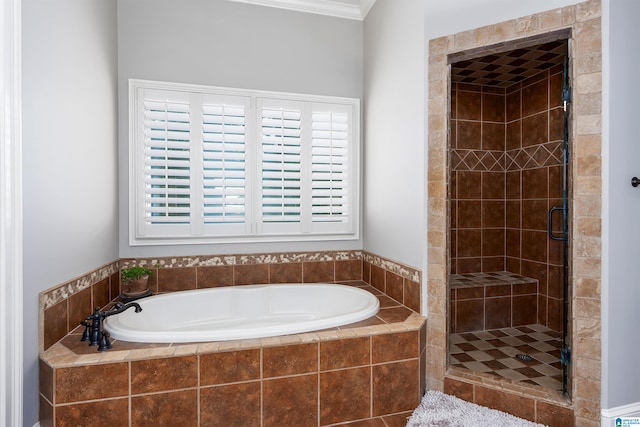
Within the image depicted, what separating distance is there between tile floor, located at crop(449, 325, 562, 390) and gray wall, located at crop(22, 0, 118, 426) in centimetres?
238

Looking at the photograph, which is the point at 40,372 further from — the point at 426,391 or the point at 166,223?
the point at 426,391

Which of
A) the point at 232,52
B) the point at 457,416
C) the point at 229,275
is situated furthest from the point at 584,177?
the point at 232,52

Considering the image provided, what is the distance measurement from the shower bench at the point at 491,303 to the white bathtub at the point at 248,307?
1.08 m

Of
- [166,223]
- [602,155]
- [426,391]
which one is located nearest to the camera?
[602,155]

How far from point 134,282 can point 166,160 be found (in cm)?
89

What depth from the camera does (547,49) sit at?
2650 millimetres

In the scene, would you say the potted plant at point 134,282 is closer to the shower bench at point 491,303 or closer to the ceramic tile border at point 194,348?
the ceramic tile border at point 194,348

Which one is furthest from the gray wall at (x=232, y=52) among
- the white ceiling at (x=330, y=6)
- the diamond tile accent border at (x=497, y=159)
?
the diamond tile accent border at (x=497, y=159)

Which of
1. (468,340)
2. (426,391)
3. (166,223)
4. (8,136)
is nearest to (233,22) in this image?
(166,223)

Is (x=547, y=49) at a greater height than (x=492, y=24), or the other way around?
(x=547, y=49)

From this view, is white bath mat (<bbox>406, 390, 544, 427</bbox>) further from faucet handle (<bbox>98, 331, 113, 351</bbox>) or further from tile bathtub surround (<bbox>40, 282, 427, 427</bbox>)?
faucet handle (<bbox>98, 331, 113, 351</bbox>)

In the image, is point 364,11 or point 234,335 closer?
point 234,335

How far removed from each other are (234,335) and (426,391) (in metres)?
1.22

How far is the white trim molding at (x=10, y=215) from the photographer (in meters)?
1.36
